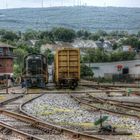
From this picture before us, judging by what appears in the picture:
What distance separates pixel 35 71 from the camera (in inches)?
1710

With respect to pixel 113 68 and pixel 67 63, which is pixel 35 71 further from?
pixel 113 68

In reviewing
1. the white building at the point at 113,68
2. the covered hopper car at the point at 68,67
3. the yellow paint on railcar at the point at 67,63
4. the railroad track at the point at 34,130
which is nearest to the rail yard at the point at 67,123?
the railroad track at the point at 34,130

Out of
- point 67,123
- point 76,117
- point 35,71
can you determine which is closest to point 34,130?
point 67,123

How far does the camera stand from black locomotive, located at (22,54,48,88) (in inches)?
1663

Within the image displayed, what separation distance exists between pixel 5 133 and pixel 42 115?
550cm

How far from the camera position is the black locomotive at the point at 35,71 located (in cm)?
4225

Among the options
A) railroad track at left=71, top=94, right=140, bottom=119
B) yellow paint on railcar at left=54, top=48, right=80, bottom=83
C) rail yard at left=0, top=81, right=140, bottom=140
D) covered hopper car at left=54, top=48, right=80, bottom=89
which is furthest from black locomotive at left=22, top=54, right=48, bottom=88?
rail yard at left=0, top=81, right=140, bottom=140

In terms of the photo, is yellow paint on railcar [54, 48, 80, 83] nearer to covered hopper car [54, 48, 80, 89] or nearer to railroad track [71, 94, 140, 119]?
covered hopper car [54, 48, 80, 89]

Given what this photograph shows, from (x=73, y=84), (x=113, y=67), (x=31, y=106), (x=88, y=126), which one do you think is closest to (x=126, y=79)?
(x=73, y=84)

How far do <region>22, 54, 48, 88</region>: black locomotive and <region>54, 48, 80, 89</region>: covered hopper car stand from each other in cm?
131

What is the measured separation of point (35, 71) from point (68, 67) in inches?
120

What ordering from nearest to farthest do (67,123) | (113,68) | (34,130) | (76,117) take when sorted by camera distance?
(34,130), (67,123), (76,117), (113,68)

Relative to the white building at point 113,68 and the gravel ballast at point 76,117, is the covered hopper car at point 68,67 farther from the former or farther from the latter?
the white building at point 113,68

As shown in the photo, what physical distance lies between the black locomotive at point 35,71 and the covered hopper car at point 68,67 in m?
1.31
